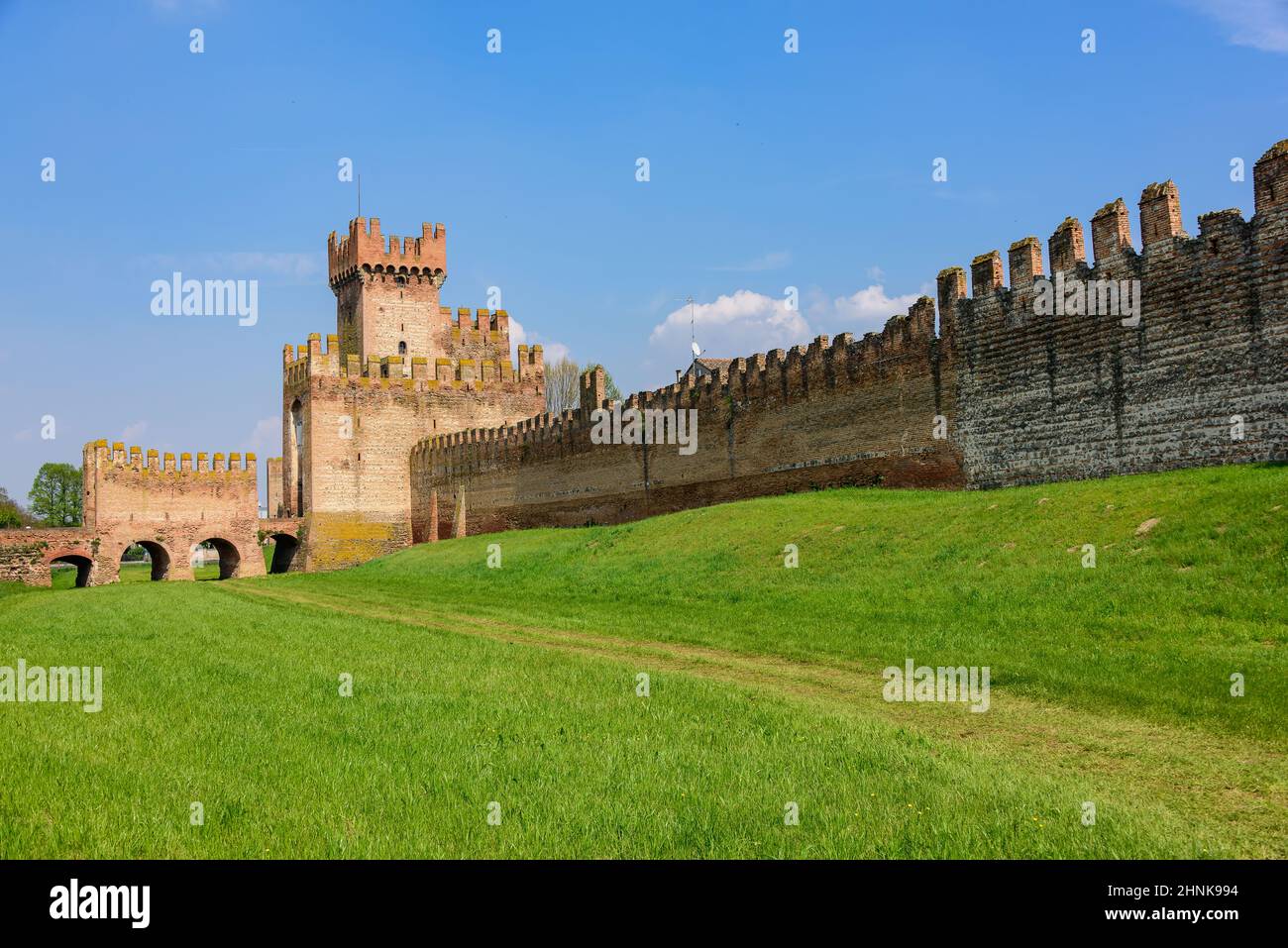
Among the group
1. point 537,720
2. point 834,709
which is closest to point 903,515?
point 834,709

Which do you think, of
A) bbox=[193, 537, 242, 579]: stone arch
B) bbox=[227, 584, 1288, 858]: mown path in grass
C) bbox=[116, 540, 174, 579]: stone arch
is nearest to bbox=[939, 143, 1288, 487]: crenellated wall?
bbox=[227, 584, 1288, 858]: mown path in grass

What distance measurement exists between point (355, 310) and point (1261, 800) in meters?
59.7

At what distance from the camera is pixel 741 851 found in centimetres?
509

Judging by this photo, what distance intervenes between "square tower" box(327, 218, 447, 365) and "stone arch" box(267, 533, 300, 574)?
12233mm

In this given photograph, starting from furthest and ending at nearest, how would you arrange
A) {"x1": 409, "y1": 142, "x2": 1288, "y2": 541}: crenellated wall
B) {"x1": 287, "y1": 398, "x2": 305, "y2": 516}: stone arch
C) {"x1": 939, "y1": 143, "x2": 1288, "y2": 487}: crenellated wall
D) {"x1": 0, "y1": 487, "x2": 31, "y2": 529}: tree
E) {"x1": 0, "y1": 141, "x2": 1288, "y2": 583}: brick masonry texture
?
{"x1": 0, "y1": 487, "x2": 31, "y2": 529}: tree < {"x1": 287, "y1": 398, "x2": 305, "y2": 516}: stone arch < {"x1": 0, "y1": 141, "x2": 1288, "y2": 583}: brick masonry texture < {"x1": 409, "y1": 142, "x2": 1288, "y2": 541}: crenellated wall < {"x1": 939, "y1": 143, "x2": 1288, "y2": 487}: crenellated wall

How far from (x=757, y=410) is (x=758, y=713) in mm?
23213

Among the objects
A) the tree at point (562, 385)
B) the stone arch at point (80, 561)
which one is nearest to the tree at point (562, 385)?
the tree at point (562, 385)

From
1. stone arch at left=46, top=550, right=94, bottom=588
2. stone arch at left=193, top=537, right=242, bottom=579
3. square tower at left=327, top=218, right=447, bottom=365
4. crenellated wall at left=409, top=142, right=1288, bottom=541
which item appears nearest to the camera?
crenellated wall at left=409, top=142, right=1288, bottom=541

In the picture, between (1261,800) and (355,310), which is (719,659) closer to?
(1261,800)

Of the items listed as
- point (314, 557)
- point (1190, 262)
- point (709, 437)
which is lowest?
point (314, 557)

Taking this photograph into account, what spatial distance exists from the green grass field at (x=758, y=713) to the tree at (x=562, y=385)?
54000 millimetres

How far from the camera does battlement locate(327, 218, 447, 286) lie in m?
60.6

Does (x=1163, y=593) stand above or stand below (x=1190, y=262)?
below

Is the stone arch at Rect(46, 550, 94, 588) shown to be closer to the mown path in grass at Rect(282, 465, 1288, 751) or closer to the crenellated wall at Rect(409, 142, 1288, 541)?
the crenellated wall at Rect(409, 142, 1288, 541)
